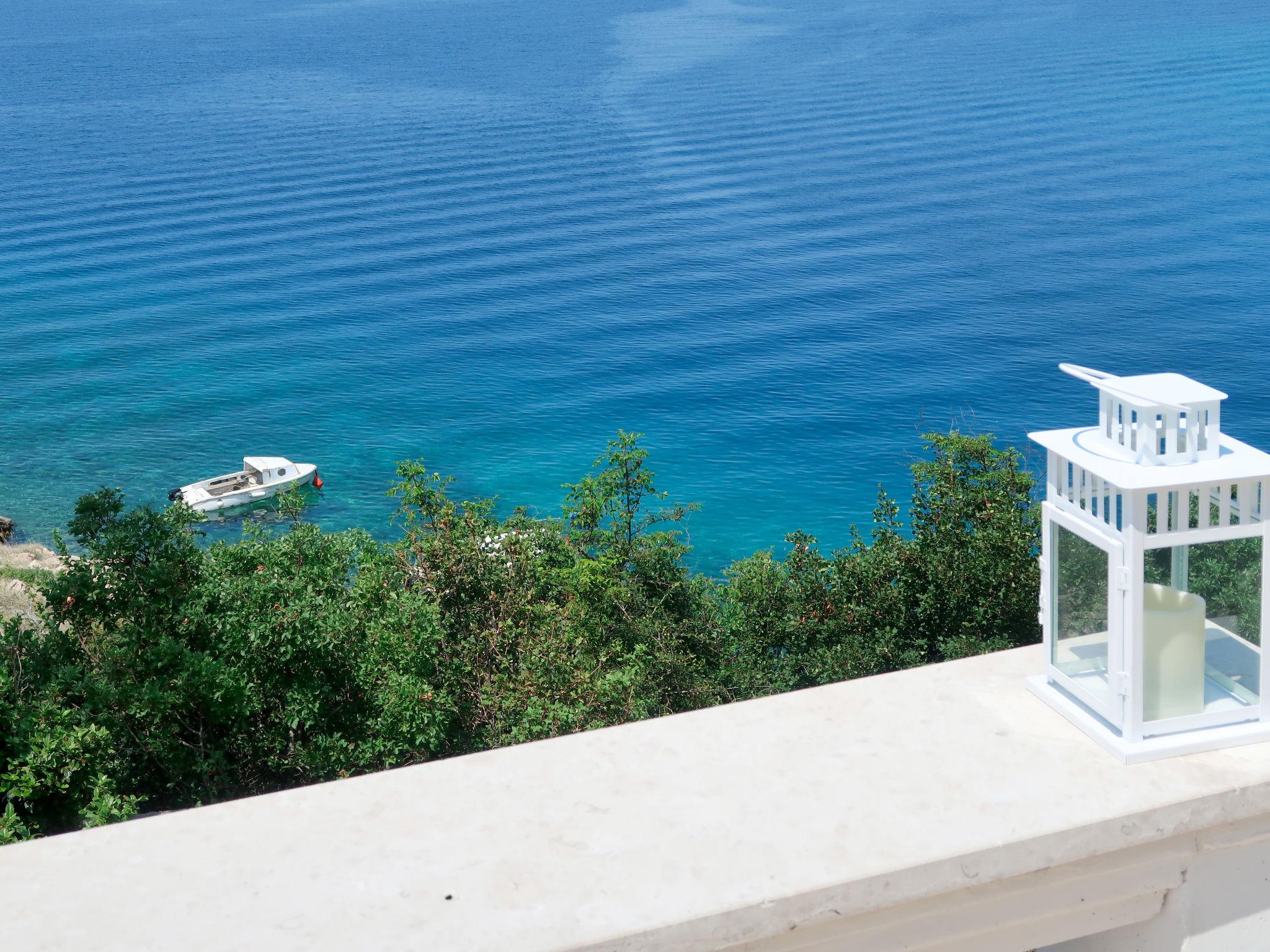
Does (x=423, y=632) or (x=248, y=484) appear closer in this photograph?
(x=423, y=632)

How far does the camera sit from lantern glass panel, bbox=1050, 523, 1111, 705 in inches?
115

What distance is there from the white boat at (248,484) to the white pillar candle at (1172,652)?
28414mm

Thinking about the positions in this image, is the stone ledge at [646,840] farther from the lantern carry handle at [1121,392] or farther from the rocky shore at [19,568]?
the rocky shore at [19,568]

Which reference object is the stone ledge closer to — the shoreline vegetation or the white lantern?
the white lantern

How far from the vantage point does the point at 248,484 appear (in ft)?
101

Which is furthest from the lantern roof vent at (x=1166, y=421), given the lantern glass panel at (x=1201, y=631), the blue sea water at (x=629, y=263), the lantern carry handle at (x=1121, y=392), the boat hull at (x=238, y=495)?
the boat hull at (x=238, y=495)

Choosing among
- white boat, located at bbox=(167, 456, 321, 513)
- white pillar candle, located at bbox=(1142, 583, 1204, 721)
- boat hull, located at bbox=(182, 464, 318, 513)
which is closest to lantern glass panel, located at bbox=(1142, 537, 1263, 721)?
white pillar candle, located at bbox=(1142, 583, 1204, 721)

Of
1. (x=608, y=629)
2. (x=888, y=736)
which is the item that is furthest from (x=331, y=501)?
(x=888, y=736)

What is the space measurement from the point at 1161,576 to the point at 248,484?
97.9ft

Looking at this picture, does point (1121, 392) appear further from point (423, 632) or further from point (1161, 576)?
point (423, 632)

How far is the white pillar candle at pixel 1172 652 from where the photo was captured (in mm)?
2803

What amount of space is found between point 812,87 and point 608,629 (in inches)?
2430

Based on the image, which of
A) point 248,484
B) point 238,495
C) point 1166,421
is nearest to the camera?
point 1166,421

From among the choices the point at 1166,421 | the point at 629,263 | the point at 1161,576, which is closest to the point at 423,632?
the point at 1161,576
